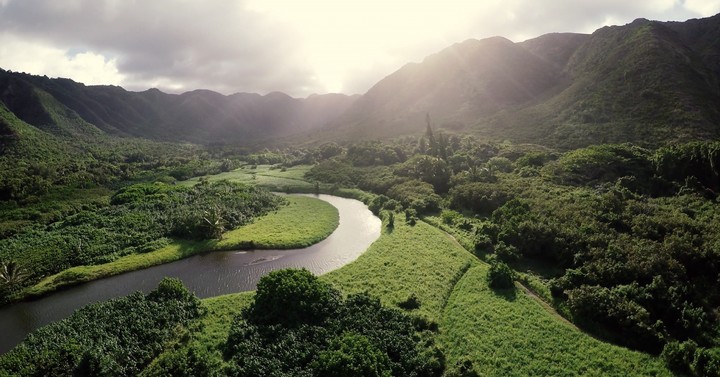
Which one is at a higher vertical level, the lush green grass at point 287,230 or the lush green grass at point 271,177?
the lush green grass at point 271,177

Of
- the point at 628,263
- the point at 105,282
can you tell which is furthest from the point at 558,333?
the point at 105,282

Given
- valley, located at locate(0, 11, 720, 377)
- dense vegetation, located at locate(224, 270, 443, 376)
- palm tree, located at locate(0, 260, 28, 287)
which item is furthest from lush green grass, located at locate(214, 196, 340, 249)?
dense vegetation, located at locate(224, 270, 443, 376)

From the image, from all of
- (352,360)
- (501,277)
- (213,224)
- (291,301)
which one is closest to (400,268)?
(501,277)

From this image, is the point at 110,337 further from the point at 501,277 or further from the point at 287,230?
the point at 501,277

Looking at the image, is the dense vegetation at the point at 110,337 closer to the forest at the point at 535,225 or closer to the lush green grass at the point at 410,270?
the forest at the point at 535,225

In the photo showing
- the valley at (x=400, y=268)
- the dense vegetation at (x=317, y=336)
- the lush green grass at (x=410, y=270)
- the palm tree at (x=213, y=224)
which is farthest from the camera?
the palm tree at (x=213, y=224)

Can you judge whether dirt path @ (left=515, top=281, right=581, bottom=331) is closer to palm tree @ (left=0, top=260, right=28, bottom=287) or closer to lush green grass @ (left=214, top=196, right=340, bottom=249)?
lush green grass @ (left=214, top=196, right=340, bottom=249)

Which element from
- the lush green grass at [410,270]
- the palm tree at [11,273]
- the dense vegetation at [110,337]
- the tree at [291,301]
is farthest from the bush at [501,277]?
the palm tree at [11,273]
